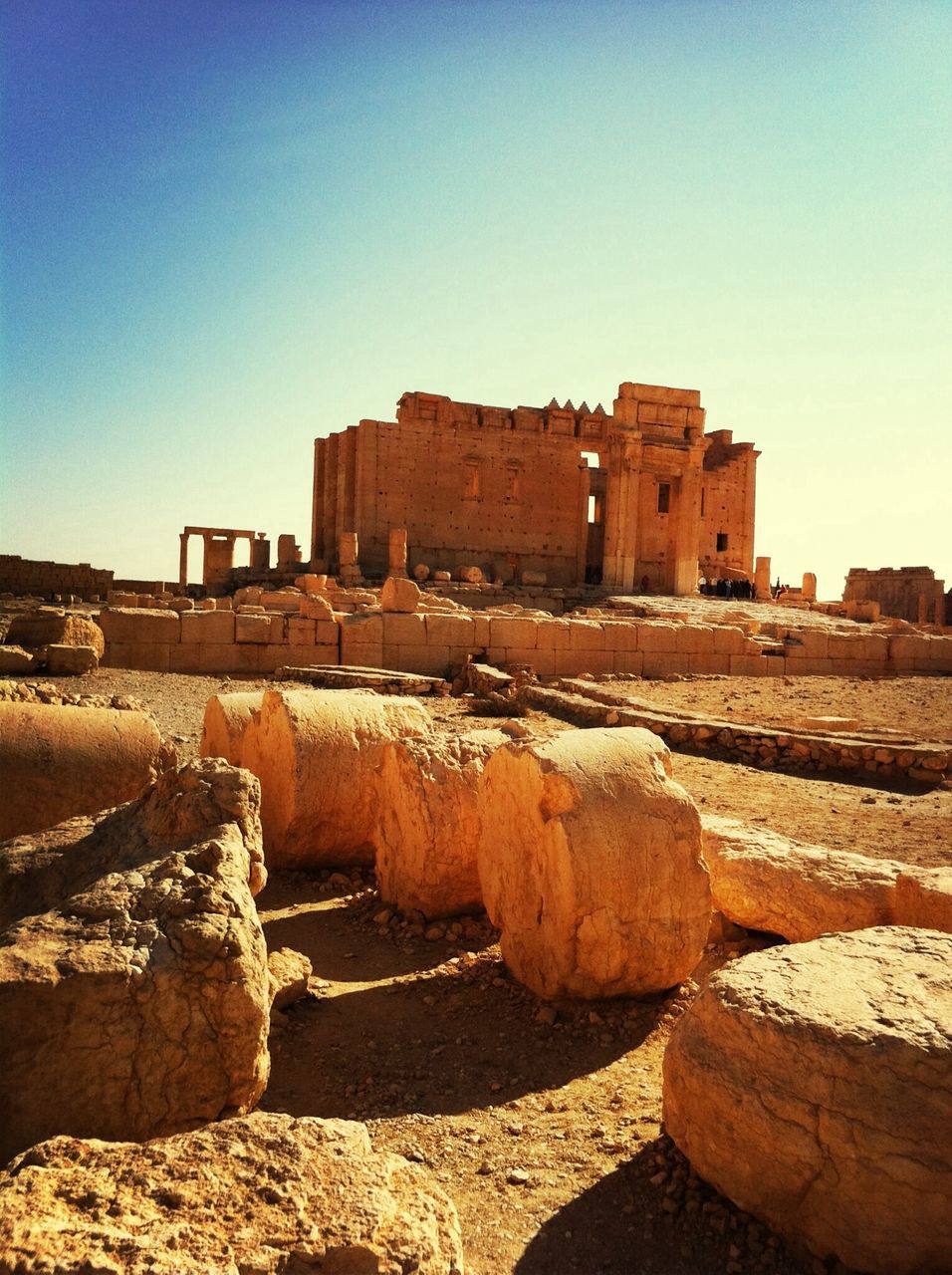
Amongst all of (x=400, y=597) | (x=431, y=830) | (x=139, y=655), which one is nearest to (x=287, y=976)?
(x=431, y=830)

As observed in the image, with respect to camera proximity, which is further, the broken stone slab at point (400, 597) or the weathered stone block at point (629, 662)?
the weathered stone block at point (629, 662)

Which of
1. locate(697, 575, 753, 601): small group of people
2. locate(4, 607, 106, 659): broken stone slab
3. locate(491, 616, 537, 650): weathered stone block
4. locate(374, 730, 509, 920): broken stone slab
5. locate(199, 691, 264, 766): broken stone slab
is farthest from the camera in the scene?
locate(697, 575, 753, 601): small group of people

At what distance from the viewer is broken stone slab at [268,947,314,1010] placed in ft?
11.9

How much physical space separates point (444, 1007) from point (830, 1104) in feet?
6.49

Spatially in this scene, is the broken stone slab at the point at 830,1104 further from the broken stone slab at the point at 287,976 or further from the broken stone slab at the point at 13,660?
the broken stone slab at the point at 13,660

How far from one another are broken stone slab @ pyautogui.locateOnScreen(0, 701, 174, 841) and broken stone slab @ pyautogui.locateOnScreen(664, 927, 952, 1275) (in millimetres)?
2817

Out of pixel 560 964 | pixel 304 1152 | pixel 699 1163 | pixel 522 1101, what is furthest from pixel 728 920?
pixel 304 1152

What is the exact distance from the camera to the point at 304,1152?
1908 millimetres

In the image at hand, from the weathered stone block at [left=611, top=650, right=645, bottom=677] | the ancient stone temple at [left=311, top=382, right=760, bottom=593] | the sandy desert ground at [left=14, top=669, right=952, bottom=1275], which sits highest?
the ancient stone temple at [left=311, top=382, right=760, bottom=593]

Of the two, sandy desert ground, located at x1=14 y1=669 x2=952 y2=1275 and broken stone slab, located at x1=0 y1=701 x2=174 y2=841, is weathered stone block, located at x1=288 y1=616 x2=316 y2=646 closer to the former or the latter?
sandy desert ground, located at x1=14 y1=669 x2=952 y2=1275

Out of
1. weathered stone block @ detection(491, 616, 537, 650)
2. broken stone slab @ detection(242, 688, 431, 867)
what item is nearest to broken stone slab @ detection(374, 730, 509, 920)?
broken stone slab @ detection(242, 688, 431, 867)

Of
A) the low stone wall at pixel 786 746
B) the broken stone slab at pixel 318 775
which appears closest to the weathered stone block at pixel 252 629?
the low stone wall at pixel 786 746

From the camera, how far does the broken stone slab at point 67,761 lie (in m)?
3.96

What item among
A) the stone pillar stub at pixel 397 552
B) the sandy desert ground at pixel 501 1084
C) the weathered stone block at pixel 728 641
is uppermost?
the stone pillar stub at pixel 397 552
